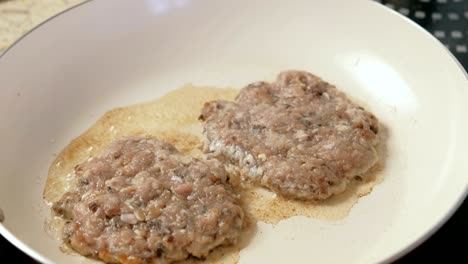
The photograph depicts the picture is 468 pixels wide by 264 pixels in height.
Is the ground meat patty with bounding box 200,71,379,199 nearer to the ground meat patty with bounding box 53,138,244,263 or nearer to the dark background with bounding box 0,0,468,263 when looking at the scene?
the ground meat patty with bounding box 53,138,244,263

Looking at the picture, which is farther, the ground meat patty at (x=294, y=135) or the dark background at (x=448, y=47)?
the ground meat patty at (x=294, y=135)

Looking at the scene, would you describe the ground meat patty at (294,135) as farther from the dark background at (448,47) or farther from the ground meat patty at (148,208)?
the dark background at (448,47)

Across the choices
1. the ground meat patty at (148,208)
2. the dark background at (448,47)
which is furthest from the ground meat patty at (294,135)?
the dark background at (448,47)

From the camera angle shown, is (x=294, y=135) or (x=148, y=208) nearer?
(x=148, y=208)

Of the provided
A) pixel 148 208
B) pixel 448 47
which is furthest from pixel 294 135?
pixel 448 47

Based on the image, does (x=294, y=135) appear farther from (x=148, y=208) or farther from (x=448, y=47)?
(x=448, y=47)

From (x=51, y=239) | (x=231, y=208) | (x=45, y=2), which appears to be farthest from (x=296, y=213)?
(x=45, y=2)

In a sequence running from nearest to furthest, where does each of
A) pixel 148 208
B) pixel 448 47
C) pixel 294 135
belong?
pixel 148 208
pixel 294 135
pixel 448 47
